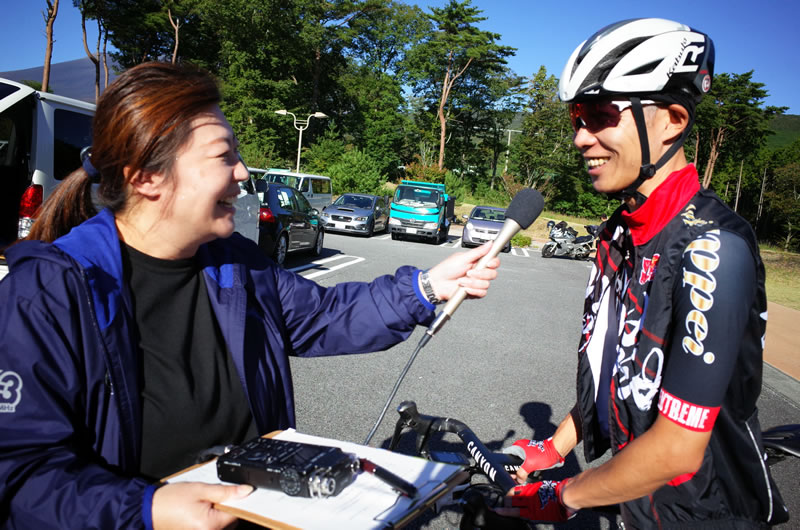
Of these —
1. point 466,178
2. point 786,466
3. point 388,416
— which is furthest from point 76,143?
point 466,178

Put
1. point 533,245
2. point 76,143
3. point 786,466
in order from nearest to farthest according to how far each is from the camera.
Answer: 1. point 786,466
2. point 76,143
3. point 533,245

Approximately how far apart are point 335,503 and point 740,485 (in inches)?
42.9

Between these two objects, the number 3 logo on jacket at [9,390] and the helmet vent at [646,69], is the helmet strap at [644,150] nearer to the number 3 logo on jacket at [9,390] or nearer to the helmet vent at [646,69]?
the helmet vent at [646,69]

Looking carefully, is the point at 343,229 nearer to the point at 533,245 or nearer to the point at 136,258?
the point at 533,245

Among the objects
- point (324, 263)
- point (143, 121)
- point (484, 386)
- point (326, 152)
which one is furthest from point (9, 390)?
point (326, 152)

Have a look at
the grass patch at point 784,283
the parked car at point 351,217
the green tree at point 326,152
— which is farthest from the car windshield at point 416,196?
the green tree at point 326,152

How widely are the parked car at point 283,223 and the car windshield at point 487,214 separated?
8.69 meters

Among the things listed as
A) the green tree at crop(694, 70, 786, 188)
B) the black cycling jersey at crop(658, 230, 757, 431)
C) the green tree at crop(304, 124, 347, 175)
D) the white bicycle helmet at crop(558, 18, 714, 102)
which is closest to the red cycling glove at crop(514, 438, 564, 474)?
the black cycling jersey at crop(658, 230, 757, 431)

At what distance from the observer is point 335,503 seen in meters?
1.11

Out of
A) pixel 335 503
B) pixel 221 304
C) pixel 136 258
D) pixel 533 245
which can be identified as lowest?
pixel 533 245

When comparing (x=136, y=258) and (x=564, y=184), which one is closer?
(x=136, y=258)

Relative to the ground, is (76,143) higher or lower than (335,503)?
higher

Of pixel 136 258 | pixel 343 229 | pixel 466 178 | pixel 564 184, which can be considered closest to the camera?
pixel 136 258

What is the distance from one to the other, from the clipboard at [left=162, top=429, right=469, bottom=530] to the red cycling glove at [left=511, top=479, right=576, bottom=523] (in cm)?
48
